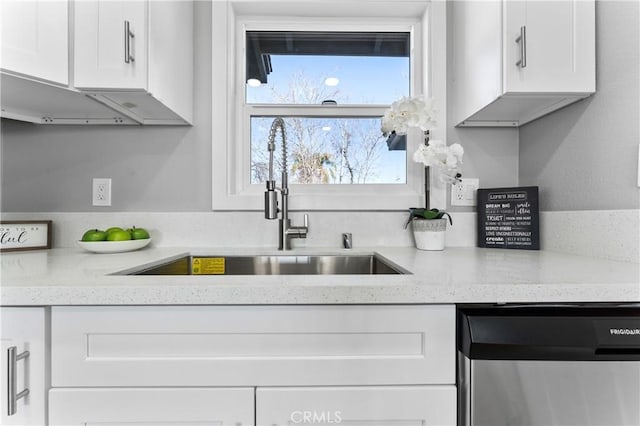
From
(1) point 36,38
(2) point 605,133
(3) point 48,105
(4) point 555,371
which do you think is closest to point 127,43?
(1) point 36,38

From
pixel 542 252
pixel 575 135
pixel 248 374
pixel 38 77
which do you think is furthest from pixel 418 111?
pixel 38 77

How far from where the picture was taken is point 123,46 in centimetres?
104

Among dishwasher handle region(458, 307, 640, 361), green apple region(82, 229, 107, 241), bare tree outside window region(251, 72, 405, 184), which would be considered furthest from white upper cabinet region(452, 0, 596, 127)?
green apple region(82, 229, 107, 241)

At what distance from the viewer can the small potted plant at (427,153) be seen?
1.25 meters

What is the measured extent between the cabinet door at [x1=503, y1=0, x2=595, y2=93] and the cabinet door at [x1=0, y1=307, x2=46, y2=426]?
1367mm

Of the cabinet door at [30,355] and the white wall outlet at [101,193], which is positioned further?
the white wall outlet at [101,193]

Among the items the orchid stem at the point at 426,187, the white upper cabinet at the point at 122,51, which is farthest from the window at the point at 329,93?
the white upper cabinet at the point at 122,51

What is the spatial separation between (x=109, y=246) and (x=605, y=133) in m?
1.70

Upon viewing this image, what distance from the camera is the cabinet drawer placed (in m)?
0.68

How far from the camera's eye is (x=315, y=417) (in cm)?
69

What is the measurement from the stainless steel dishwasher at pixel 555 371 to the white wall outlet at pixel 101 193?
1.46 m

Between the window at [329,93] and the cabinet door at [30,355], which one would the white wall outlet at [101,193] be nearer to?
the window at [329,93]

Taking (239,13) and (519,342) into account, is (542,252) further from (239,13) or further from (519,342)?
(239,13)

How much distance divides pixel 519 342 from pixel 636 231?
1.94ft
